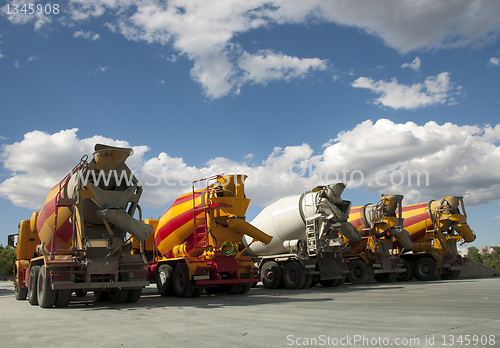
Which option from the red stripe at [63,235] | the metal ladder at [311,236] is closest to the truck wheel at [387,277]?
the metal ladder at [311,236]

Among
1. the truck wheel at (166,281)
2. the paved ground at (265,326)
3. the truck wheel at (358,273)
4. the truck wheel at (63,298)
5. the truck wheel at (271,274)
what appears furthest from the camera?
the truck wheel at (358,273)

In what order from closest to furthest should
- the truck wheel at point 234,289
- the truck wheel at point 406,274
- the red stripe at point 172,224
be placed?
the truck wheel at point 234,289
the red stripe at point 172,224
the truck wheel at point 406,274

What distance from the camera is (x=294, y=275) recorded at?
56.5 feet

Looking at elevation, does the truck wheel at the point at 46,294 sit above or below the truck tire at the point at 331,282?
above

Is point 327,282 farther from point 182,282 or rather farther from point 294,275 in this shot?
point 182,282

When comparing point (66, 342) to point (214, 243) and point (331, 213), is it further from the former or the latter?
point (331, 213)

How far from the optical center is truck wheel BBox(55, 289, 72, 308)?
34.2ft

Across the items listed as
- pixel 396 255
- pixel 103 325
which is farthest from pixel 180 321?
pixel 396 255

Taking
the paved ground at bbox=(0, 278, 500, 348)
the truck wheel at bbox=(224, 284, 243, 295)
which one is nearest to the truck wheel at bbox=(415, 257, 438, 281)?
the truck wheel at bbox=(224, 284, 243, 295)

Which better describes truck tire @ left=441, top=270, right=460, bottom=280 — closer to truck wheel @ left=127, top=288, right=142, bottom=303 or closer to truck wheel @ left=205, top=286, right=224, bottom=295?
truck wheel @ left=205, top=286, right=224, bottom=295

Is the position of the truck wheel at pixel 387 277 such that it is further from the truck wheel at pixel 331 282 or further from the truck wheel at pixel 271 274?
the truck wheel at pixel 271 274

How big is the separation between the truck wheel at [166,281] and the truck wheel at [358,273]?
10.2 metres

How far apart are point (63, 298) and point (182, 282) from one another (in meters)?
4.41

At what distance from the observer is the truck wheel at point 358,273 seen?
20828 millimetres
